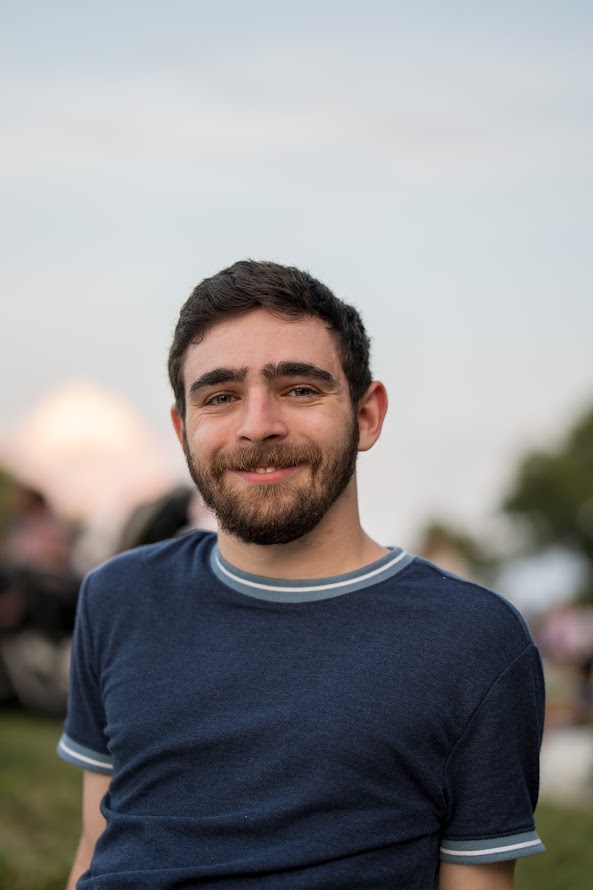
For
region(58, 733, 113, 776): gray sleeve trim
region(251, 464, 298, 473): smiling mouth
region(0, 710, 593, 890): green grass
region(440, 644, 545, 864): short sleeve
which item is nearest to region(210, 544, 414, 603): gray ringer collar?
region(251, 464, 298, 473): smiling mouth

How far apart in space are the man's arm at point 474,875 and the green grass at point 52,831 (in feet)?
7.56

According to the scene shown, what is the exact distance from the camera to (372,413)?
284 cm

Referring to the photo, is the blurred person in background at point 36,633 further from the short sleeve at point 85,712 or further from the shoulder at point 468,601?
the shoulder at point 468,601

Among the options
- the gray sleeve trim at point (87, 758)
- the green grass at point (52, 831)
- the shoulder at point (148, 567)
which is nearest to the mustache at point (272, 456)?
the shoulder at point (148, 567)

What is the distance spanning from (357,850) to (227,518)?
2.62ft

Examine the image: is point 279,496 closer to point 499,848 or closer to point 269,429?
point 269,429

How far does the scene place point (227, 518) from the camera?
8.59ft

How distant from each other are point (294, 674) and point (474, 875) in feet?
1.98

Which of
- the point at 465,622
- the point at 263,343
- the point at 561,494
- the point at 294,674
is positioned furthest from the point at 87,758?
the point at 561,494

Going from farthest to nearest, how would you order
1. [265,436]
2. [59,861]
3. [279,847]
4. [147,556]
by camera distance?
[59,861], [147,556], [265,436], [279,847]

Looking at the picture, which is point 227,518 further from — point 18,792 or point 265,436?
point 18,792

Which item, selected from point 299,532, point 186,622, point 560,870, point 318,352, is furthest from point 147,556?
point 560,870

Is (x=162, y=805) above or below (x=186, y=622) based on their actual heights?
below

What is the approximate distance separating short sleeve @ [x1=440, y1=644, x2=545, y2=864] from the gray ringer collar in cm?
38
